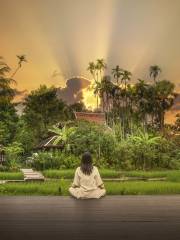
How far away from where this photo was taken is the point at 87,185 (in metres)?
6.71

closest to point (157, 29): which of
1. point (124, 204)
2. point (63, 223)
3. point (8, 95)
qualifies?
point (8, 95)

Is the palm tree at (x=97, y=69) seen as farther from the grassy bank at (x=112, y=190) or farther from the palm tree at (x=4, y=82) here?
the grassy bank at (x=112, y=190)

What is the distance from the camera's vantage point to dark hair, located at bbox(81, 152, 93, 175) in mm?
6462

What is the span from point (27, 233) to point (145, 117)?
28976 millimetres

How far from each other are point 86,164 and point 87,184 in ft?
→ 0.86

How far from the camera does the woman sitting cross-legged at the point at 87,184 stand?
→ 6.70m

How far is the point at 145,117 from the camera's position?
107 ft

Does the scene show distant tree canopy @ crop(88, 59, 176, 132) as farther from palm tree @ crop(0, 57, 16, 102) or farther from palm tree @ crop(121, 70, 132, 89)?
palm tree @ crop(0, 57, 16, 102)

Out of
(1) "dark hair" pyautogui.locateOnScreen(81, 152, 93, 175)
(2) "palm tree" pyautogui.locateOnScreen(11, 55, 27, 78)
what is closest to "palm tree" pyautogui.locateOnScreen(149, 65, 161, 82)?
(2) "palm tree" pyautogui.locateOnScreen(11, 55, 27, 78)

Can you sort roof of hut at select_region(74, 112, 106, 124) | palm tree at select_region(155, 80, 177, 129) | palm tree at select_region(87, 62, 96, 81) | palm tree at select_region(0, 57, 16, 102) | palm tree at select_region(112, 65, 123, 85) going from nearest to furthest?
palm tree at select_region(0, 57, 16, 102), roof of hut at select_region(74, 112, 106, 124), palm tree at select_region(155, 80, 177, 129), palm tree at select_region(87, 62, 96, 81), palm tree at select_region(112, 65, 123, 85)

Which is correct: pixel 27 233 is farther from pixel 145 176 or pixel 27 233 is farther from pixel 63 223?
pixel 145 176

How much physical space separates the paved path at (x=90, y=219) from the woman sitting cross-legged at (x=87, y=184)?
0.28 metres

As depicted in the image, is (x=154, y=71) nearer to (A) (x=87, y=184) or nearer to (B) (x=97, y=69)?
(B) (x=97, y=69)

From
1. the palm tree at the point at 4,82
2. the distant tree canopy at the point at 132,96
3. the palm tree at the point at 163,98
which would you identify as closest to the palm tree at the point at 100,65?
the distant tree canopy at the point at 132,96
